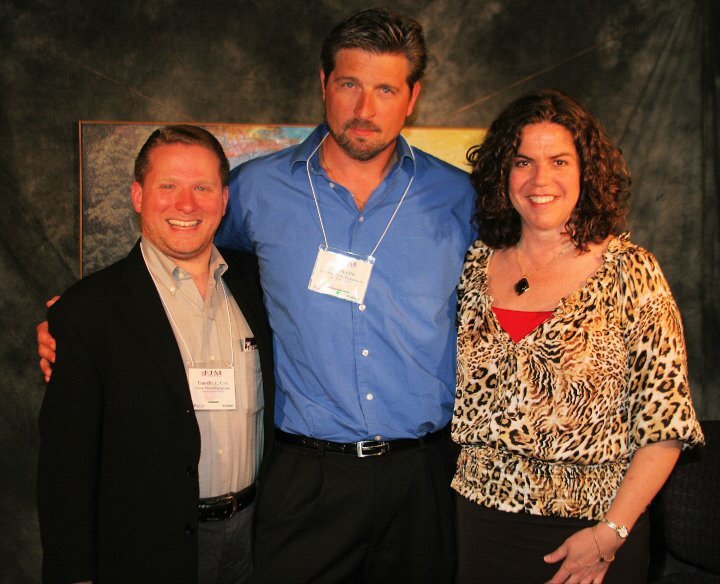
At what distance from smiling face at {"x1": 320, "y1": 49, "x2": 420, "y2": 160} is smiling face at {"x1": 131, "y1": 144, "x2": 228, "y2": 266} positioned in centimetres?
47

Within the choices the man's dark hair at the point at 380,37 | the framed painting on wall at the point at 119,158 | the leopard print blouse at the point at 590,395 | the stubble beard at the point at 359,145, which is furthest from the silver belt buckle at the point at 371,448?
the framed painting on wall at the point at 119,158

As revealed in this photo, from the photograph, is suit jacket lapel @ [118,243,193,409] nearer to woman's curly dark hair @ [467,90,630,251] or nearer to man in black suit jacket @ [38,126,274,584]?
man in black suit jacket @ [38,126,274,584]

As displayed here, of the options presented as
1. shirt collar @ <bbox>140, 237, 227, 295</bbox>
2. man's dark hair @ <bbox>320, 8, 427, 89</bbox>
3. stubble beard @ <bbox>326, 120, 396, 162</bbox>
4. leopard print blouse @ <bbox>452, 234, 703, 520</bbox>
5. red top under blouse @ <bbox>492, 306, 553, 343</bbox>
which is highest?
man's dark hair @ <bbox>320, 8, 427, 89</bbox>

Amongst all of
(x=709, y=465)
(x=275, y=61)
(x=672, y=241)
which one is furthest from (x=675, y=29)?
(x=709, y=465)

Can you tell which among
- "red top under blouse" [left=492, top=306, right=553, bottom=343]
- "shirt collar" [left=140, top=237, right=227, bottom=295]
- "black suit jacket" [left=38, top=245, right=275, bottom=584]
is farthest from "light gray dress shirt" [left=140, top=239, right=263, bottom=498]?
"red top under blouse" [left=492, top=306, right=553, bottom=343]

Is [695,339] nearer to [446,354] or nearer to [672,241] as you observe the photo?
[672,241]

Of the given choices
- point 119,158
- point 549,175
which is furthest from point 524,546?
point 119,158

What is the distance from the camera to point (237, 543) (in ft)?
7.55

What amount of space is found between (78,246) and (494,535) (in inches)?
102

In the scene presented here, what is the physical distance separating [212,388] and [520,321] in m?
0.99

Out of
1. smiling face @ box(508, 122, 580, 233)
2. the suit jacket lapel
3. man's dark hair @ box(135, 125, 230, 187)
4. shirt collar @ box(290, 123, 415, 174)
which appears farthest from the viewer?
shirt collar @ box(290, 123, 415, 174)

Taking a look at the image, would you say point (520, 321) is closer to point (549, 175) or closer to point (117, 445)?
point (549, 175)

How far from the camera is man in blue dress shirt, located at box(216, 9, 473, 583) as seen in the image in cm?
233

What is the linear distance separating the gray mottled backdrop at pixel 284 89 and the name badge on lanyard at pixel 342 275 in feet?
4.90
